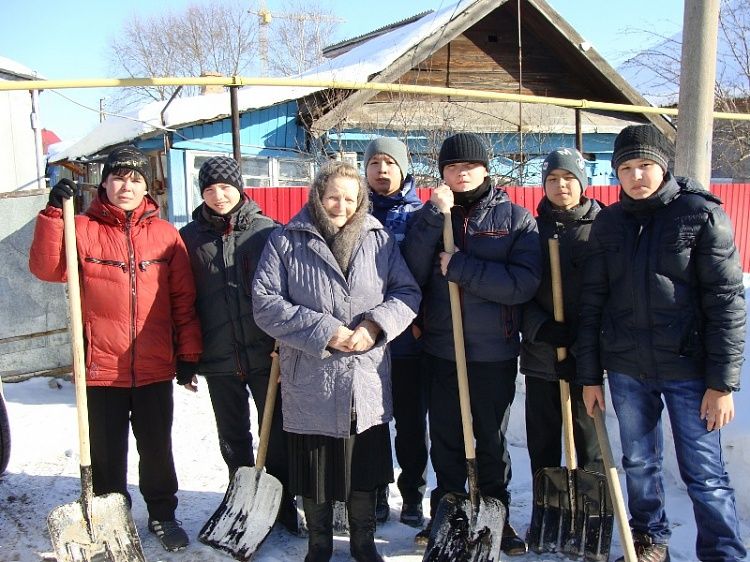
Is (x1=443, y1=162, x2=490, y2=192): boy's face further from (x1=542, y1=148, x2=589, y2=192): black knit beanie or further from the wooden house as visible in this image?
the wooden house

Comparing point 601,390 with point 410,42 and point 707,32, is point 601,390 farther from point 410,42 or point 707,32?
point 410,42

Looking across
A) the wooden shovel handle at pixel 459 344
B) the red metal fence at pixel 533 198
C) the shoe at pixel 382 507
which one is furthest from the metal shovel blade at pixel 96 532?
the red metal fence at pixel 533 198

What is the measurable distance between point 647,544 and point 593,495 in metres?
0.28

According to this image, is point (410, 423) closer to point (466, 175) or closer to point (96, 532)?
point (466, 175)

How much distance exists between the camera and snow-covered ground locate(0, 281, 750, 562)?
2938mm

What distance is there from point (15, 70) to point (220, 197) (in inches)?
294

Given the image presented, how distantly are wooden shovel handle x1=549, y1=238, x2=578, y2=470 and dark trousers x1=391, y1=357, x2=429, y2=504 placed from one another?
673 millimetres

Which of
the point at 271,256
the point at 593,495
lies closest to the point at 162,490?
the point at 271,256

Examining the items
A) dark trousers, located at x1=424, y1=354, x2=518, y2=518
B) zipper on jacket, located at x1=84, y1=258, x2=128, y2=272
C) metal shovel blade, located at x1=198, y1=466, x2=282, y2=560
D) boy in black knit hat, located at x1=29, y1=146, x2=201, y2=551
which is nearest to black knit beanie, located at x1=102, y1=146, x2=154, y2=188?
boy in black knit hat, located at x1=29, y1=146, x2=201, y2=551

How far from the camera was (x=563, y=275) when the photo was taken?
291cm

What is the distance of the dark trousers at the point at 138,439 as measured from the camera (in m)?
2.85

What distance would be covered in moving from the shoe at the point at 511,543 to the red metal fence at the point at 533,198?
4372mm

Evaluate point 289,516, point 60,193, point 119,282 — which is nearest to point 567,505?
point 289,516

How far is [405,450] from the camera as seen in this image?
3217mm
